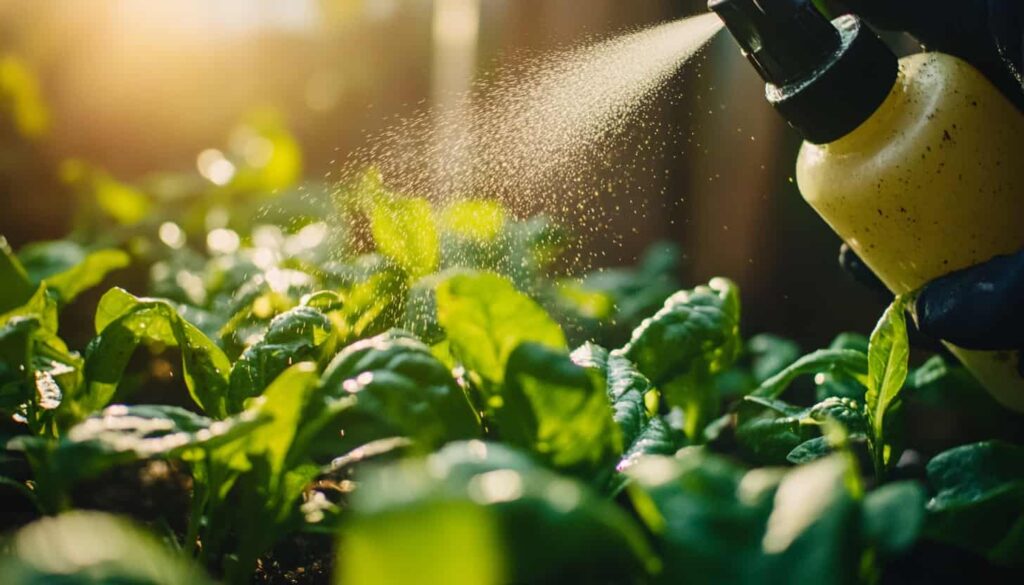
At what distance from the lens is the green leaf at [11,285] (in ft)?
2.90

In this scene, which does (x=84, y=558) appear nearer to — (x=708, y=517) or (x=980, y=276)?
(x=708, y=517)

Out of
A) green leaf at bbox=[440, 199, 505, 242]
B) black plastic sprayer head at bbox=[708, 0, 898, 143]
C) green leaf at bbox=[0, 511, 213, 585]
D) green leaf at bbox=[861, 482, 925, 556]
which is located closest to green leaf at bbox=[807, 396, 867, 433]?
black plastic sprayer head at bbox=[708, 0, 898, 143]

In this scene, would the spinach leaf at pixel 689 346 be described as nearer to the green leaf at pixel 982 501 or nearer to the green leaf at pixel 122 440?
the green leaf at pixel 982 501

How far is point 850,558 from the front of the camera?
1.38 feet

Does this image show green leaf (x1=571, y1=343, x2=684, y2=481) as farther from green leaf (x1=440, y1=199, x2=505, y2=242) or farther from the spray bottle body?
green leaf (x1=440, y1=199, x2=505, y2=242)

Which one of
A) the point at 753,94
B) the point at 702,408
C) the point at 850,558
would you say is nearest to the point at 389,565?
the point at 850,558

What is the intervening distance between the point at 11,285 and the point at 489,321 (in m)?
0.55

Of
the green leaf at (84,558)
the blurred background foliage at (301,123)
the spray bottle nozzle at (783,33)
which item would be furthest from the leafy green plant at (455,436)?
the blurred background foliage at (301,123)

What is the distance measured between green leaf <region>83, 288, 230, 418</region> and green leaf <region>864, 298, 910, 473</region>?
56cm

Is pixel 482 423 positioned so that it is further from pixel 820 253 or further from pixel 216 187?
pixel 216 187

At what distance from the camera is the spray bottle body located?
2.58 feet

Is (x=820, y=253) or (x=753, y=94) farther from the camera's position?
(x=753, y=94)

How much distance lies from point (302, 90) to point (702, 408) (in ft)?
11.0

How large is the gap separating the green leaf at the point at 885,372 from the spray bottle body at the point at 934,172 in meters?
0.10
